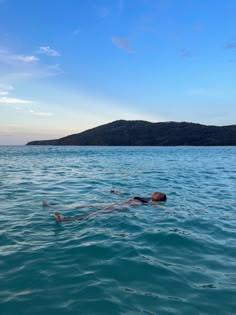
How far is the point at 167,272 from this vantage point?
6.31 m

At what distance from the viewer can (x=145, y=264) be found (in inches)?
264

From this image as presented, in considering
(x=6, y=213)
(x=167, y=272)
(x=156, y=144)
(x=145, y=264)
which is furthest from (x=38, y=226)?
(x=156, y=144)

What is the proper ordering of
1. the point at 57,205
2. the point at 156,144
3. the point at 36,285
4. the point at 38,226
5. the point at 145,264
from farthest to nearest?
the point at 156,144 → the point at 57,205 → the point at 38,226 → the point at 145,264 → the point at 36,285

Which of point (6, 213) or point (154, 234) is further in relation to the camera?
point (6, 213)

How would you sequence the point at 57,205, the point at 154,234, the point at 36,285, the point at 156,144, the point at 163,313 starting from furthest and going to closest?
the point at 156,144 → the point at 57,205 → the point at 154,234 → the point at 36,285 → the point at 163,313

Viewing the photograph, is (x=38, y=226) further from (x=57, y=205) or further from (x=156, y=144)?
(x=156, y=144)

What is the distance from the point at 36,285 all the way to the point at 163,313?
8.31 ft

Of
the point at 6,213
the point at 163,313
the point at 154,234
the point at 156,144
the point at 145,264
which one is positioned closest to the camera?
the point at 163,313

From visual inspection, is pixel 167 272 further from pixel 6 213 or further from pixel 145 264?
pixel 6 213

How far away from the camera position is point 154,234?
891 centimetres

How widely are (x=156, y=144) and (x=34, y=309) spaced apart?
624 feet

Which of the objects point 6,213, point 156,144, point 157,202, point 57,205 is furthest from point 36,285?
point 156,144

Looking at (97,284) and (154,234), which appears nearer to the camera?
(97,284)

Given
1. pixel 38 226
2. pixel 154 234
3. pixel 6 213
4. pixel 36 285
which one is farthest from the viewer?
pixel 6 213
